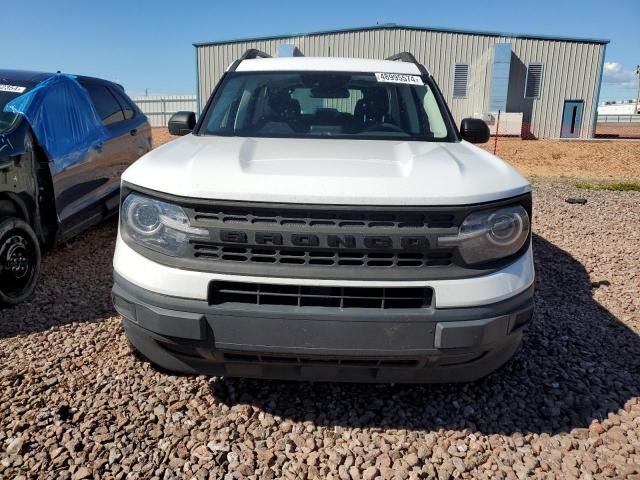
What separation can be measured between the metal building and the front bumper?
27066 millimetres

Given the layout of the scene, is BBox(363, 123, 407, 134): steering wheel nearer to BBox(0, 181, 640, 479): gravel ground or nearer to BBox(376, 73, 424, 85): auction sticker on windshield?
BBox(376, 73, 424, 85): auction sticker on windshield

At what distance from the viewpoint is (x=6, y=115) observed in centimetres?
430

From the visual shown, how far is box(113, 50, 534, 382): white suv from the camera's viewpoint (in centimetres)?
218

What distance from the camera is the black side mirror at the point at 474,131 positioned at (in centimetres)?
390

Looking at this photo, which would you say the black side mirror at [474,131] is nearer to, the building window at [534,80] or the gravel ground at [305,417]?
the gravel ground at [305,417]

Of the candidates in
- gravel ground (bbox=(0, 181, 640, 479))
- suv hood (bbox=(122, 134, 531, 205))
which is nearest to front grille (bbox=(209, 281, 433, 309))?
suv hood (bbox=(122, 134, 531, 205))

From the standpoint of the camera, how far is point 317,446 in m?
2.52

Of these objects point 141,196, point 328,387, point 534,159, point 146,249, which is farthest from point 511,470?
point 534,159

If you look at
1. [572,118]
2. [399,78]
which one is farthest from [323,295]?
[572,118]

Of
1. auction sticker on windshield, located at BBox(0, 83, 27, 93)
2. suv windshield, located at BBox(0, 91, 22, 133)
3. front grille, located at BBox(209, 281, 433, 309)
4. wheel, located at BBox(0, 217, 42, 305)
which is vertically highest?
auction sticker on windshield, located at BBox(0, 83, 27, 93)

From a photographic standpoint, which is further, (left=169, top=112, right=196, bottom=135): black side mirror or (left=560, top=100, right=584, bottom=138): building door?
(left=560, top=100, right=584, bottom=138): building door

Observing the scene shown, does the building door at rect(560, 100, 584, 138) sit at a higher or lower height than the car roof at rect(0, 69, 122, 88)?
lower

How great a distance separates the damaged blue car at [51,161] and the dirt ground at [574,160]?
11.5m

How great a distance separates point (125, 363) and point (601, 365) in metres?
2.94
